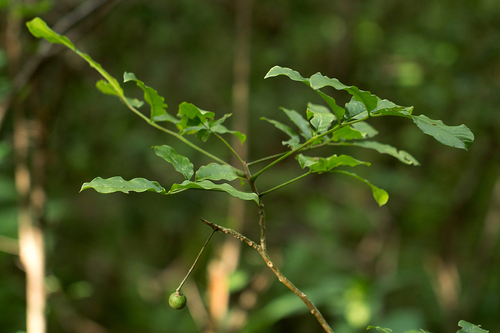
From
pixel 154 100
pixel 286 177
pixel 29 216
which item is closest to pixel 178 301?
pixel 154 100

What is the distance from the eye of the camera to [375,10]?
2984 mm

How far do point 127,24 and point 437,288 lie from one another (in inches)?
103

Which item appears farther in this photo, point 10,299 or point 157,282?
point 157,282

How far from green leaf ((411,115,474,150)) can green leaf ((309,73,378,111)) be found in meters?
0.05

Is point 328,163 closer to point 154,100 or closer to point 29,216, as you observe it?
point 154,100

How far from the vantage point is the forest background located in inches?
83.4

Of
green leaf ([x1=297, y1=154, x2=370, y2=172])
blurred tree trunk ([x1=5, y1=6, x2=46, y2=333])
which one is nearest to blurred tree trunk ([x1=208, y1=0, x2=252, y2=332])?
blurred tree trunk ([x1=5, y1=6, x2=46, y2=333])

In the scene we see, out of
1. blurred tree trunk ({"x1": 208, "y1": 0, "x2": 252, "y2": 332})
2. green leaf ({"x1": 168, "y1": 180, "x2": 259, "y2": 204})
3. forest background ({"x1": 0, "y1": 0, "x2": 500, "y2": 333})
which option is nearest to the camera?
green leaf ({"x1": 168, "y1": 180, "x2": 259, "y2": 204})

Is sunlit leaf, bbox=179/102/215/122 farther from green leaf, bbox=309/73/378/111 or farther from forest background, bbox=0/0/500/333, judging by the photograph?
forest background, bbox=0/0/500/333

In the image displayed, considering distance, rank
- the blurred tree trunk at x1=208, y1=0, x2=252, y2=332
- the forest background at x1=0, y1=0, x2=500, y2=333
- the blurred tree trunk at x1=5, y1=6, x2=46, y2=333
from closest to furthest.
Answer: the blurred tree trunk at x1=5, y1=6, x2=46, y2=333 → the blurred tree trunk at x1=208, y1=0, x2=252, y2=332 → the forest background at x1=0, y1=0, x2=500, y2=333

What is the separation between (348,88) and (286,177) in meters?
2.47

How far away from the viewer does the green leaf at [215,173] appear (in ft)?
1.53

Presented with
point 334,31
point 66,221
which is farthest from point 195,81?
point 66,221

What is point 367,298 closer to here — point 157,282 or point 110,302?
point 157,282
